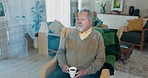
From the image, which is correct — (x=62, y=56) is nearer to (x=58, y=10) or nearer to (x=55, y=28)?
(x=55, y=28)

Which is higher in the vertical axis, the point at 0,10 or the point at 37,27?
the point at 0,10

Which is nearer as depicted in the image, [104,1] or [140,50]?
[140,50]

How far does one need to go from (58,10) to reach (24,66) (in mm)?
2743

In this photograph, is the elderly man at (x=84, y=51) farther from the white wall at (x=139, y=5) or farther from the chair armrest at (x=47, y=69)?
the white wall at (x=139, y=5)

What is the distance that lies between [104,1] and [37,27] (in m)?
2.81

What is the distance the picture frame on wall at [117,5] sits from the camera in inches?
234

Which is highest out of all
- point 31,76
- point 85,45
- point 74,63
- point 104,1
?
point 104,1

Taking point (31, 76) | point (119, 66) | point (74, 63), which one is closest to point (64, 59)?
point (74, 63)

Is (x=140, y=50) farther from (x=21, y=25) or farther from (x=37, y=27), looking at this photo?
(x=21, y=25)

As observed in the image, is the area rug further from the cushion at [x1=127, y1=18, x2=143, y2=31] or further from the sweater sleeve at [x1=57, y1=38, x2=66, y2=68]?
the sweater sleeve at [x1=57, y1=38, x2=66, y2=68]

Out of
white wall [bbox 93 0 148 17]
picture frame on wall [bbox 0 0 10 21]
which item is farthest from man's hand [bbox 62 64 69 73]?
white wall [bbox 93 0 148 17]

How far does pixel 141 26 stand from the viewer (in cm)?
466

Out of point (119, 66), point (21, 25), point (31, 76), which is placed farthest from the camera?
point (21, 25)

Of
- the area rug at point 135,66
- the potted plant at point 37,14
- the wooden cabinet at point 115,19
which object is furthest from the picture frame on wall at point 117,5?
the potted plant at point 37,14
